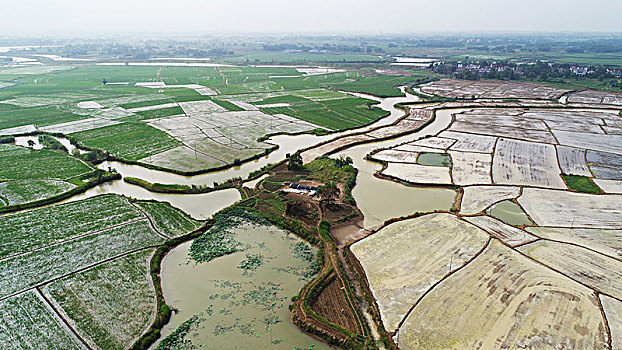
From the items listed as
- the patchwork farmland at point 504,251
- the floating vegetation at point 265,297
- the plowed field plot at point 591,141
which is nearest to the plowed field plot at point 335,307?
the patchwork farmland at point 504,251

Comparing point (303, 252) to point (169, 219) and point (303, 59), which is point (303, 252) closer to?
point (169, 219)

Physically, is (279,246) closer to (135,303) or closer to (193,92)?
(135,303)

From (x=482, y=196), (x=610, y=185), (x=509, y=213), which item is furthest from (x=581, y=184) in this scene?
(x=509, y=213)

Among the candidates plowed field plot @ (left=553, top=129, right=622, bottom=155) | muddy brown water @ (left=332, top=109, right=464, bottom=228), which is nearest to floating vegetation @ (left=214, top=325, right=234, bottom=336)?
muddy brown water @ (left=332, top=109, right=464, bottom=228)

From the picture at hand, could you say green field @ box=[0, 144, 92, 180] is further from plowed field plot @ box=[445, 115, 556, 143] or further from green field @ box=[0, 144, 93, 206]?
plowed field plot @ box=[445, 115, 556, 143]

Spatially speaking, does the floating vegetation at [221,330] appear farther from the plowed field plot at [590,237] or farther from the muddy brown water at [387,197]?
the plowed field plot at [590,237]

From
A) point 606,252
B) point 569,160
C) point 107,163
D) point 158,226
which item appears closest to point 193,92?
point 107,163

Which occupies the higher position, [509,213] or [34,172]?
[509,213]
